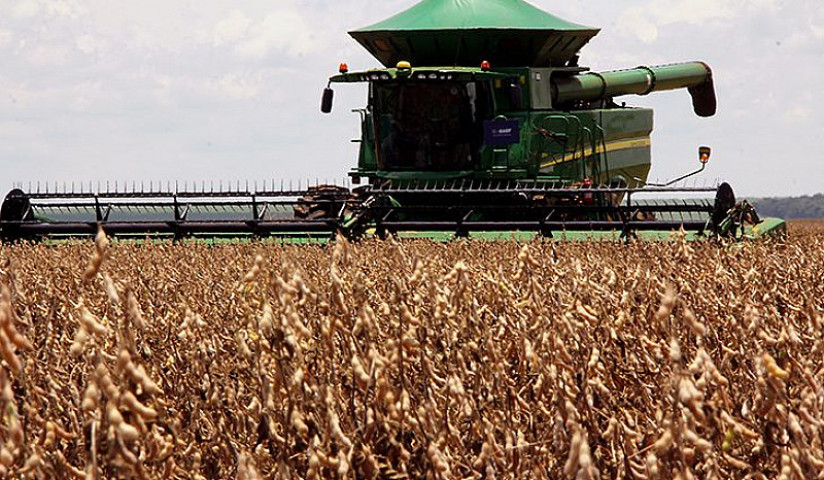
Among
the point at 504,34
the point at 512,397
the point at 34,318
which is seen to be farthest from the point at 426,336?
the point at 504,34

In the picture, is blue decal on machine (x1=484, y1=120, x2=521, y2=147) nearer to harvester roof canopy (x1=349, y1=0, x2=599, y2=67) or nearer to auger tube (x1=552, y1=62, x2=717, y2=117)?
harvester roof canopy (x1=349, y1=0, x2=599, y2=67)

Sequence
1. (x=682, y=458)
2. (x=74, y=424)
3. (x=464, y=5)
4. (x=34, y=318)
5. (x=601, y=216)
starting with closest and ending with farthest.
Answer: (x=682, y=458) < (x=74, y=424) < (x=34, y=318) < (x=601, y=216) < (x=464, y=5)

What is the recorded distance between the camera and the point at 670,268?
429 centimetres

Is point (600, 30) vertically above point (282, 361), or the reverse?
point (600, 30)

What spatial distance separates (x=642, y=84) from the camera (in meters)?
15.6

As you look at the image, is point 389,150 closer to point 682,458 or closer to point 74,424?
point 74,424

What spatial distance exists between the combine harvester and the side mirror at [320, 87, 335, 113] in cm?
2

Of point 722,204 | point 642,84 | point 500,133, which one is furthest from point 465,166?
point 642,84

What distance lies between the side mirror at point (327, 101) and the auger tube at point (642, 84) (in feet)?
8.97

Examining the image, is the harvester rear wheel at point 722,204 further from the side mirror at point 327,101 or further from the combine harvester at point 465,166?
the side mirror at point 327,101

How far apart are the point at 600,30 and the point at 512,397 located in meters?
11.7

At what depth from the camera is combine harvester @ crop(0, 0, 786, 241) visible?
1077 centimetres

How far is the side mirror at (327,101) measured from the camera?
485 inches

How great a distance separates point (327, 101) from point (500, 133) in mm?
1932
